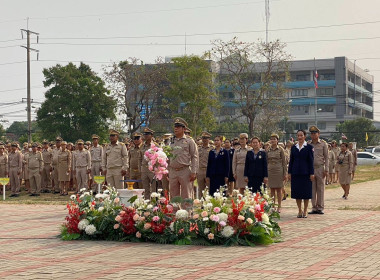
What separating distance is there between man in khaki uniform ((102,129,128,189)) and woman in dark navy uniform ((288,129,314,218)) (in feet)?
14.9

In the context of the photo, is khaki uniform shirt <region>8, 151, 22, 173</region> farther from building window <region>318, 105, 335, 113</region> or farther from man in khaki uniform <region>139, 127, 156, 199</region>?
building window <region>318, 105, 335, 113</region>

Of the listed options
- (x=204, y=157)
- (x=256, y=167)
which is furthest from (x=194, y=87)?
(x=256, y=167)

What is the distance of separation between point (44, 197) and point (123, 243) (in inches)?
525

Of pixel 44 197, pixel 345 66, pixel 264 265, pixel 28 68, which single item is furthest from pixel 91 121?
pixel 345 66

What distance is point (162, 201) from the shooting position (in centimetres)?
1163

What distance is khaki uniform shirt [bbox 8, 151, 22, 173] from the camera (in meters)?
24.8

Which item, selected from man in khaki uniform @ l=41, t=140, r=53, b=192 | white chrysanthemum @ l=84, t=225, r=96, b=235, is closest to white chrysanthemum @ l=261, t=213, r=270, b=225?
white chrysanthemum @ l=84, t=225, r=96, b=235

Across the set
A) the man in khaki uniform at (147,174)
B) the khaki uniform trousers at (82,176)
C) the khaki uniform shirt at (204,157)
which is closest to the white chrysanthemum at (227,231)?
the man in khaki uniform at (147,174)

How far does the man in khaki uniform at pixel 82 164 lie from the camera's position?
23.1 m

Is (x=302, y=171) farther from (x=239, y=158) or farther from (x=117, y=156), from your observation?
(x=117, y=156)

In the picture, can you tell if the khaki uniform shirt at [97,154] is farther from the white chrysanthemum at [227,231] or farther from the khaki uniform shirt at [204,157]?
the white chrysanthemum at [227,231]

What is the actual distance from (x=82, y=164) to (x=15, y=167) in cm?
342

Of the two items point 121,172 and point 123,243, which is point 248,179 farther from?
point 123,243

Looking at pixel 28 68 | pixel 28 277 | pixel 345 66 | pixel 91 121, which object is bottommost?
pixel 28 277
